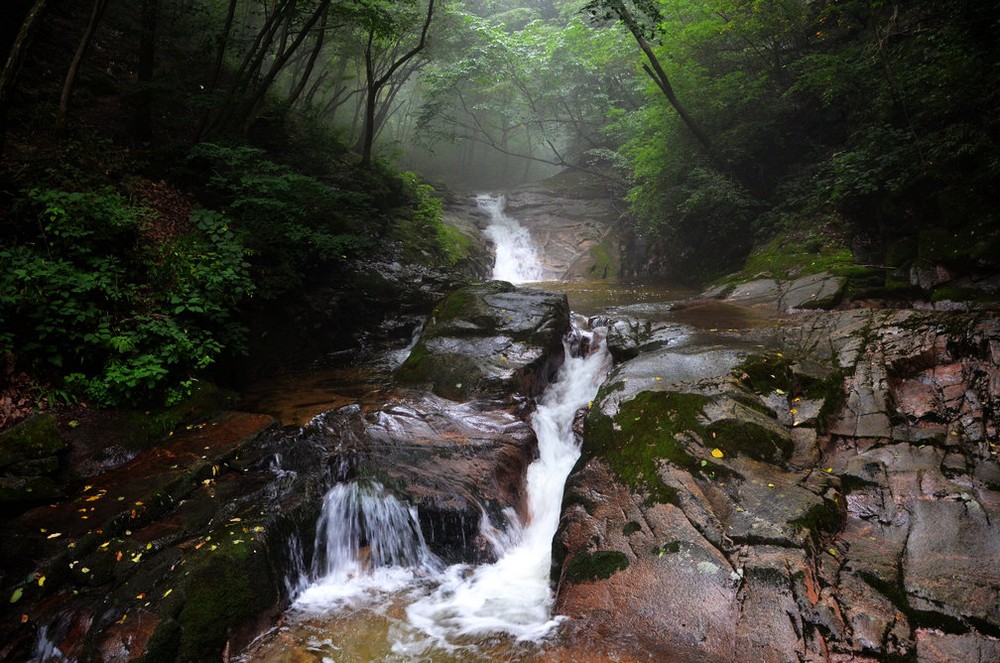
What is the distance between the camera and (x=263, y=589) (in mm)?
4391

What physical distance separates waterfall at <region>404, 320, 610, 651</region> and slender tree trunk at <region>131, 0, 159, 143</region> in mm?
9028

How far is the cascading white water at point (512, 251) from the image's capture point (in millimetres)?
19766

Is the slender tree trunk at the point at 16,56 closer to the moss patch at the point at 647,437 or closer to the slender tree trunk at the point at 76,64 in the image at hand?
the slender tree trunk at the point at 76,64

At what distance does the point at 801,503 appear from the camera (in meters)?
4.41

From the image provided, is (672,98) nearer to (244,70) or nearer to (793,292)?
(793,292)

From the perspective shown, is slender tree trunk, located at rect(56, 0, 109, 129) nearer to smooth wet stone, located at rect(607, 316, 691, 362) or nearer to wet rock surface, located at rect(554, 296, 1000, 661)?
wet rock surface, located at rect(554, 296, 1000, 661)

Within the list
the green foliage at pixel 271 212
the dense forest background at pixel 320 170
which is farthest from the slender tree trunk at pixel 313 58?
the green foliage at pixel 271 212

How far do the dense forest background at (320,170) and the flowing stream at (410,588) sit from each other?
310 cm

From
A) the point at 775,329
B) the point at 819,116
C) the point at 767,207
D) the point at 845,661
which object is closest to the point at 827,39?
the point at 819,116

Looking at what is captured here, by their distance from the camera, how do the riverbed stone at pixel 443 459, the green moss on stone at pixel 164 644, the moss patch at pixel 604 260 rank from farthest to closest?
1. the moss patch at pixel 604 260
2. the riverbed stone at pixel 443 459
3. the green moss on stone at pixel 164 644

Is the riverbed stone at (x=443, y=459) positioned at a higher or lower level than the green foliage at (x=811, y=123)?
lower

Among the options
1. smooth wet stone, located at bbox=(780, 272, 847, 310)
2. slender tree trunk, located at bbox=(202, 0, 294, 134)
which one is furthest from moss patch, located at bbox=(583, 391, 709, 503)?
slender tree trunk, located at bbox=(202, 0, 294, 134)

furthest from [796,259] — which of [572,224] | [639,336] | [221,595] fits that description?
[572,224]

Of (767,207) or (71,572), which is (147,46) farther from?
(767,207)
